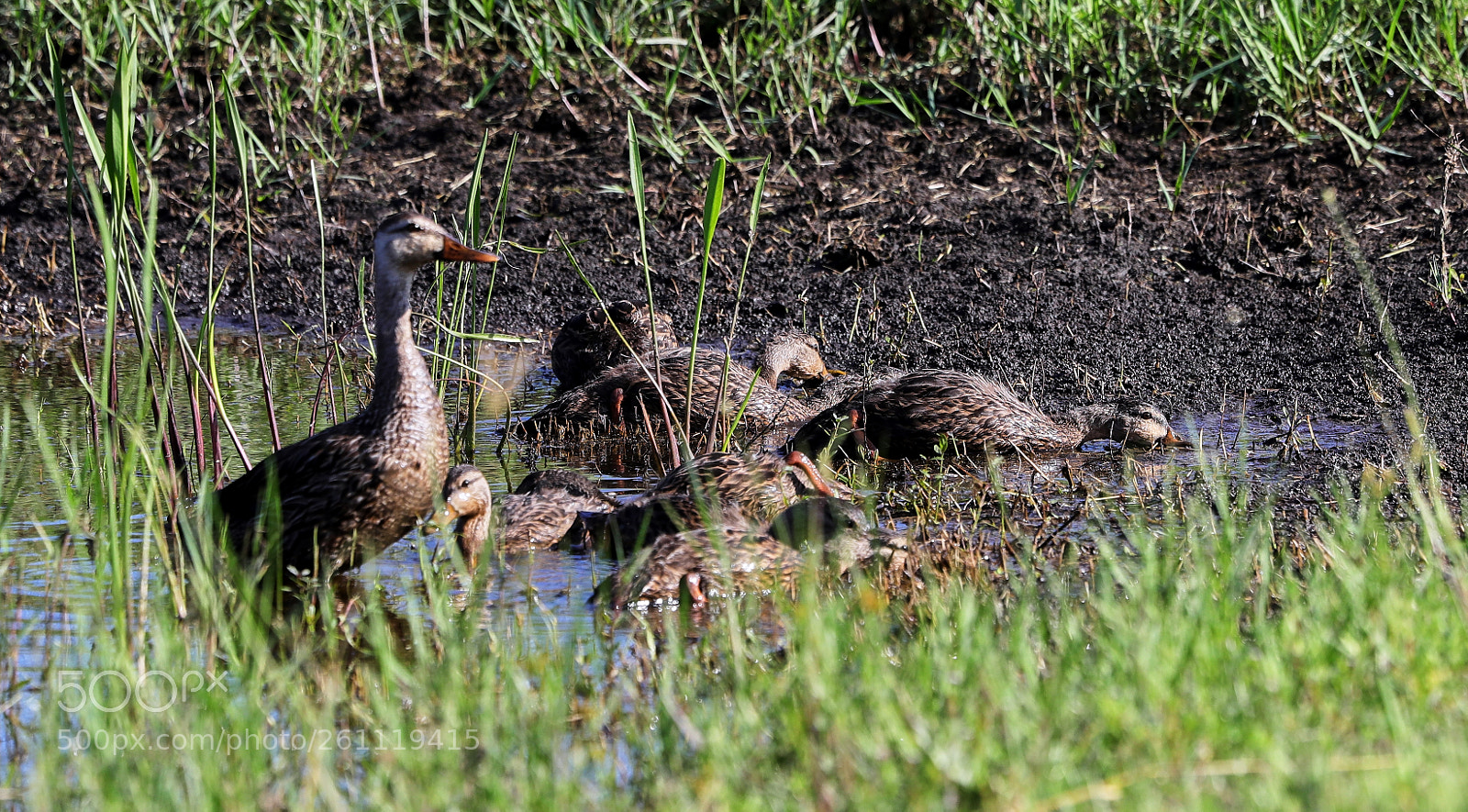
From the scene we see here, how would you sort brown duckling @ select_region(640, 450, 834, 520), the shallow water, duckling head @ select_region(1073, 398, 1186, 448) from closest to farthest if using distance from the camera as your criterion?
the shallow water < brown duckling @ select_region(640, 450, 834, 520) < duckling head @ select_region(1073, 398, 1186, 448)

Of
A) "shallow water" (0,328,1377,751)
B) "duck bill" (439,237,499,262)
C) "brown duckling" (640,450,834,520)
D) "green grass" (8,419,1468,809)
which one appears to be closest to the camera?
"green grass" (8,419,1468,809)

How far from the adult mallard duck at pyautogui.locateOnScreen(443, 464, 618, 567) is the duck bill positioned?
87 cm

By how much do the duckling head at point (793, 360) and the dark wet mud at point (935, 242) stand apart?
0.36 meters

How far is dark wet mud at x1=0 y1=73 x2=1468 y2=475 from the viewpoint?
8297 millimetres

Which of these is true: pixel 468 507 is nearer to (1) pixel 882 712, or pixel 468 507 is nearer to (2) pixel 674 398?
(2) pixel 674 398

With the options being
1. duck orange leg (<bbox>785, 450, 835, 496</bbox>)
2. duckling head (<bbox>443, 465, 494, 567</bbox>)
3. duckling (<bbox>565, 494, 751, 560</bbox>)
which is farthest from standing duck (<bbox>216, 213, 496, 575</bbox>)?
duck orange leg (<bbox>785, 450, 835, 496</bbox>)

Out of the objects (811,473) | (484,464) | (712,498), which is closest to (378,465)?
(712,498)

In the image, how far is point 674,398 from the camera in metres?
8.05

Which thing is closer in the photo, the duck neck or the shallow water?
the shallow water

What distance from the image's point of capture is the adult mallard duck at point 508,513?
596cm

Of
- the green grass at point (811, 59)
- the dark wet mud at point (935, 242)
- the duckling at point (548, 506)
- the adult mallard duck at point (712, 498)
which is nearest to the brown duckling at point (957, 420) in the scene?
the dark wet mud at point (935, 242)

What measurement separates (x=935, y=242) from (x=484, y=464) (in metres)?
3.71

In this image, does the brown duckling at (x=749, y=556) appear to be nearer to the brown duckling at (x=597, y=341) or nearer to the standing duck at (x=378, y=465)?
the standing duck at (x=378, y=465)

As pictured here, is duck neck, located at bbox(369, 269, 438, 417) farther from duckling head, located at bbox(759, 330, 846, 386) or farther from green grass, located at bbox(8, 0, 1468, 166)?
green grass, located at bbox(8, 0, 1468, 166)
